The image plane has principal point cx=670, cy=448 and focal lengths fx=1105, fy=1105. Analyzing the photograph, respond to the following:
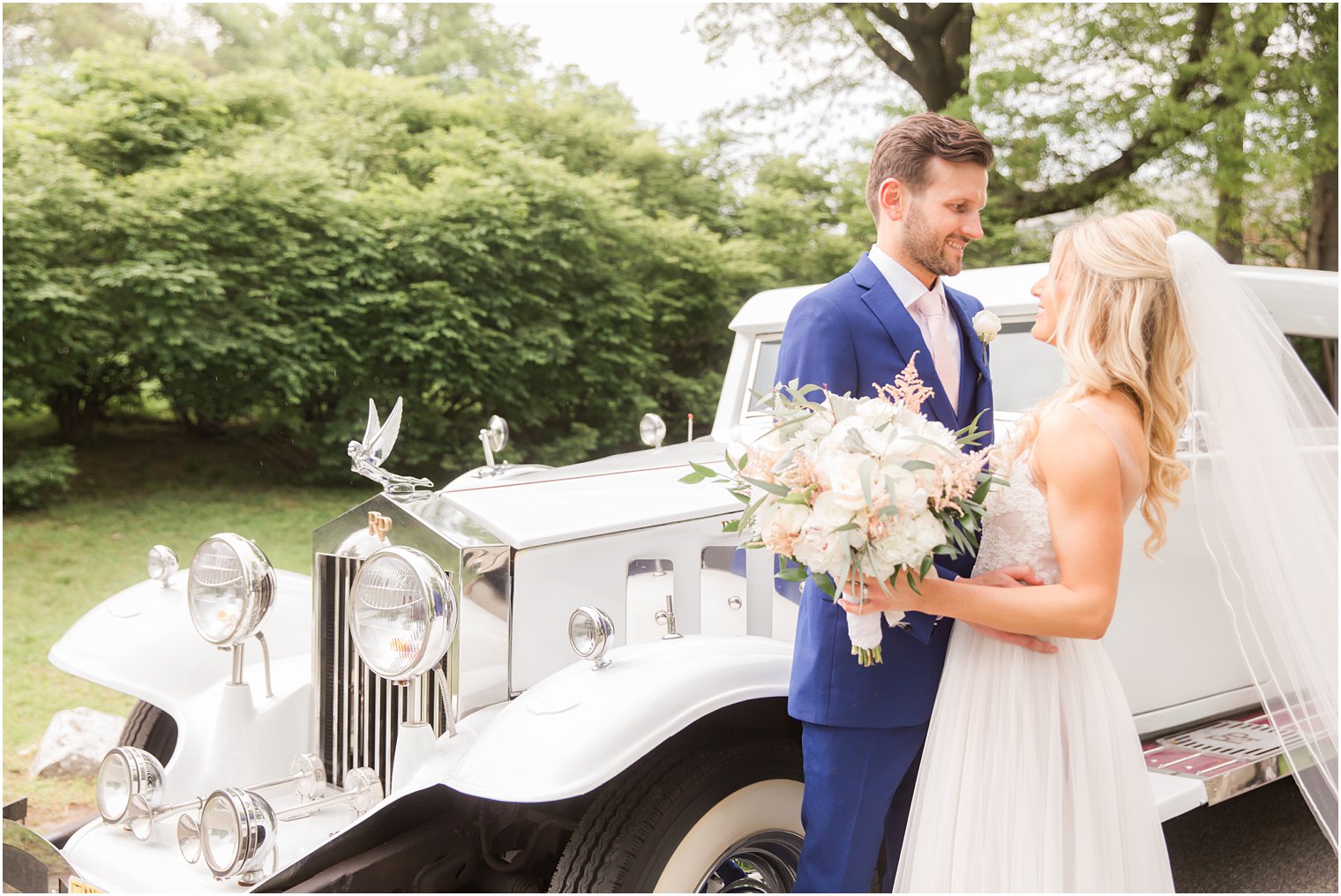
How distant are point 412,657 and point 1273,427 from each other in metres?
1.99

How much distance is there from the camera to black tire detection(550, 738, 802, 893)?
236 cm

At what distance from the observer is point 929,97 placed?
465 inches

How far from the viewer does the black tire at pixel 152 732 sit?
3.63 m

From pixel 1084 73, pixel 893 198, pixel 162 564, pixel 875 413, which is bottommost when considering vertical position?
pixel 162 564

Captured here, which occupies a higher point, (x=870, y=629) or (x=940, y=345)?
(x=940, y=345)

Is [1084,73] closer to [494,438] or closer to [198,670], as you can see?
[494,438]

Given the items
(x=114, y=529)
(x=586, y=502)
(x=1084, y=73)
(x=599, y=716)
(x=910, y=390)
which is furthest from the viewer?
(x=1084, y=73)

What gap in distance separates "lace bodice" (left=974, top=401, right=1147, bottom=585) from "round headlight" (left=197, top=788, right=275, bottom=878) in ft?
5.47

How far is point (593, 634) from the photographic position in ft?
8.27

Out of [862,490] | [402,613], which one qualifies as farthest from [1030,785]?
[402,613]

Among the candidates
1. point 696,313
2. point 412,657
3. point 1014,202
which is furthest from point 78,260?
point 1014,202

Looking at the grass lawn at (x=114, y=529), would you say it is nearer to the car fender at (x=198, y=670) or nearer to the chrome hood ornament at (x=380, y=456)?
the car fender at (x=198, y=670)

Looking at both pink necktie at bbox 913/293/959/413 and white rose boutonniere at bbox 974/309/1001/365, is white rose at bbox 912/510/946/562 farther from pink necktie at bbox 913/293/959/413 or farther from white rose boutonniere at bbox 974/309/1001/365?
white rose boutonniere at bbox 974/309/1001/365

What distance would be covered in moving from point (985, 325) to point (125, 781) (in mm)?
2410
